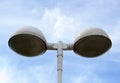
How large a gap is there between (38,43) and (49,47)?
7.9 inches

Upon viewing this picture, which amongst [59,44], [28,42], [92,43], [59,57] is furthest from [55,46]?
[92,43]

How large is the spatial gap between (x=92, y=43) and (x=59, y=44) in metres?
0.48

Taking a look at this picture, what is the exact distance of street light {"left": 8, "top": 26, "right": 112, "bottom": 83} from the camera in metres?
5.38

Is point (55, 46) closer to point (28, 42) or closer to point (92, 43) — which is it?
point (28, 42)

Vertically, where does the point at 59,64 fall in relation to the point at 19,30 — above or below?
below

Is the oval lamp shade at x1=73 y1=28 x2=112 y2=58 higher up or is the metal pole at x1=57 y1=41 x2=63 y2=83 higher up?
the oval lamp shade at x1=73 y1=28 x2=112 y2=58

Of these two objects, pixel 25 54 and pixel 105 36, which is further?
pixel 25 54

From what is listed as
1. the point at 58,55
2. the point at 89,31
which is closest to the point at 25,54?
the point at 58,55

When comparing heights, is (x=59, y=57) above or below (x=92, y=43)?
below

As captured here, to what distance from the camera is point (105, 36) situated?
17.6 feet

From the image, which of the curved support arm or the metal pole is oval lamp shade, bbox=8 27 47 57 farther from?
the metal pole

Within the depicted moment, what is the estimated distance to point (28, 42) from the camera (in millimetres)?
5469

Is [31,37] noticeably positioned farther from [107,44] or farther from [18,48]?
[107,44]

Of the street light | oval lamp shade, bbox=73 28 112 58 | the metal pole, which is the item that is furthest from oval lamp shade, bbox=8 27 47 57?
oval lamp shade, bbox=73 28 112 58
